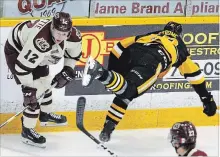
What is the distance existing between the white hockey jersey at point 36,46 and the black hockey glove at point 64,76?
9 cm

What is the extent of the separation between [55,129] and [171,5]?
1.26 m

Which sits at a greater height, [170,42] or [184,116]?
[170,42]

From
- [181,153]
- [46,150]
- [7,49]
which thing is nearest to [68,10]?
[7,49]

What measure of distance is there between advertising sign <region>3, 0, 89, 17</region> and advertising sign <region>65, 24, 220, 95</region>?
0.15 metres

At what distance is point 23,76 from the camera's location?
17.0 feet

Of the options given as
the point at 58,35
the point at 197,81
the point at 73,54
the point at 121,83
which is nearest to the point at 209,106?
the point at 197,81

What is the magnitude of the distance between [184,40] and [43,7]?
1.09m

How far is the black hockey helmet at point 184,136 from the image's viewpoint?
152 inches

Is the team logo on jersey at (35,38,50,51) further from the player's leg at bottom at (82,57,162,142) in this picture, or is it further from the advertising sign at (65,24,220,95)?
the advertising sign at (65,24,220,95)

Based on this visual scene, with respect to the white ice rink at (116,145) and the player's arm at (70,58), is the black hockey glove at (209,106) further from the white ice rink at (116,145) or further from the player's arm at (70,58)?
the player's arm at (70,58)

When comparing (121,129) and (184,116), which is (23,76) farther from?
(184,116)

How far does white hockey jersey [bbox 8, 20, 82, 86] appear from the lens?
202 inches

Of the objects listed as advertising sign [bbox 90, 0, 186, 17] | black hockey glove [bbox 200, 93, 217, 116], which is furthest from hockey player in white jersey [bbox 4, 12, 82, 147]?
black hockey glove [bbox 200, 93, 217, 116]

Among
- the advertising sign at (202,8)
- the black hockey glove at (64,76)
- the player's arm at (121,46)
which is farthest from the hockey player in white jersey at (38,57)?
the advertising sign at (202,8)
